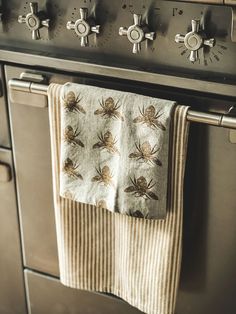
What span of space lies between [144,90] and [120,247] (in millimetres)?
323

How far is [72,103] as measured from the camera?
0.93m

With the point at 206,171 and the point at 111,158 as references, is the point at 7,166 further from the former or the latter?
the point at 206,171

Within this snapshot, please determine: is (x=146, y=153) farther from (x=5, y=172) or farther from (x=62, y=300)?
(x=62, y=300)

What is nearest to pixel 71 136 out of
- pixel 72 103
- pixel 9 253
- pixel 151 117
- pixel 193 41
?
pixel 72 103

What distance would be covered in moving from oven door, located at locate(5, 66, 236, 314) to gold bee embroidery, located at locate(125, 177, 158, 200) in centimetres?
9

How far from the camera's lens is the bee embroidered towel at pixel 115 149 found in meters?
0.89

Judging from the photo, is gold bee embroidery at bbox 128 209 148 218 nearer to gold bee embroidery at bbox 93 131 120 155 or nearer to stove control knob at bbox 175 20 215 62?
gold bee embroidery at bbox 93 131 120 155

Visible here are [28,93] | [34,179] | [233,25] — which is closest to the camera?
[233,25]

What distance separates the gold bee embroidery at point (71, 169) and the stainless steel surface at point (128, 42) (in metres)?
0.19

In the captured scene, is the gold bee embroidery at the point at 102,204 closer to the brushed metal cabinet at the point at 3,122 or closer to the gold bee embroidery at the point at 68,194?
the gold bee embroidery at the point at 68,194

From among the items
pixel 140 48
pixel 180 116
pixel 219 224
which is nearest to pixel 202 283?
pixel 219 224

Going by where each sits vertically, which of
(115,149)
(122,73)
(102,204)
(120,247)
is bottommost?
(120,247)

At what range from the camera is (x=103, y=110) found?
→ 921 millimetres

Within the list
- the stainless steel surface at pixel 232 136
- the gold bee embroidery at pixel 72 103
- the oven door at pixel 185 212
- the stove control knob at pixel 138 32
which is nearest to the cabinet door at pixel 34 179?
the oven door at pixel 185 212
